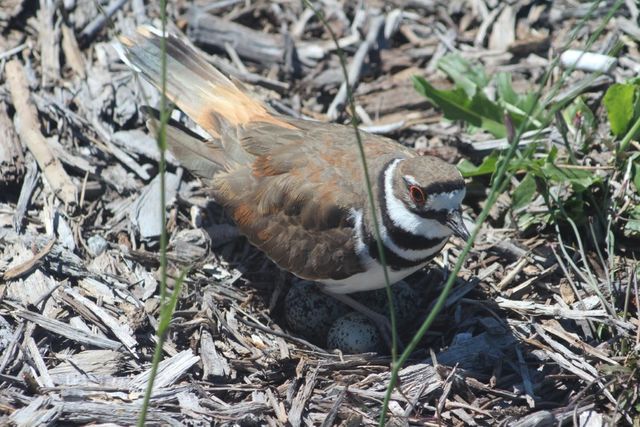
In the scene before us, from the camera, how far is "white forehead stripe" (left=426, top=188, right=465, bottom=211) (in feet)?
17.1

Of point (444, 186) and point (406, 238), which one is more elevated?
point (444, 186)

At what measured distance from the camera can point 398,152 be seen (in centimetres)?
586

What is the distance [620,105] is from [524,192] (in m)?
0.95

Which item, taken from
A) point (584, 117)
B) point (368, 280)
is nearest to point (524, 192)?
point (584, 117)

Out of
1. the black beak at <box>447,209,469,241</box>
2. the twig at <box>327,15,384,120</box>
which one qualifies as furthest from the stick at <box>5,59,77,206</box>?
the black beak at <box>447,209,469,241</box>

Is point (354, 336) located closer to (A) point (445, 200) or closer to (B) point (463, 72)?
(A) point (445, 200)

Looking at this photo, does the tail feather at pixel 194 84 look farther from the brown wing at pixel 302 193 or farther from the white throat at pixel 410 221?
the white throat at pixel 410 221

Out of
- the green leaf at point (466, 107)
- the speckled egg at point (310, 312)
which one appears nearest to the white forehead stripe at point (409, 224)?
the speckled egg at point (310, 312)

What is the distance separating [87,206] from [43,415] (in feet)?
6.94

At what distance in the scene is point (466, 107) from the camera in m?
6.75

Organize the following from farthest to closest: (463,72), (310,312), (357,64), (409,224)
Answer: (357,64)
(463,72)
(310,312)
(409,224)

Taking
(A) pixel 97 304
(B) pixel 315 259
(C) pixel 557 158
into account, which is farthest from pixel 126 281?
(C) pixel 557 158

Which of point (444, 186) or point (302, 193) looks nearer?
point (444, 186)

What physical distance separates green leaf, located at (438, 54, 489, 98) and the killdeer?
1.43 metres
